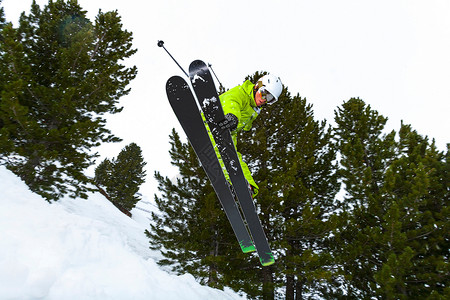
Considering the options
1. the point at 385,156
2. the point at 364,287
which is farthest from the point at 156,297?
the point at 385,156

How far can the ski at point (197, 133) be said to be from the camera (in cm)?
351

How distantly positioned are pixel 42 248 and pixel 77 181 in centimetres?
430

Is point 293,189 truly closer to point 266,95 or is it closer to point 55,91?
point 266,95

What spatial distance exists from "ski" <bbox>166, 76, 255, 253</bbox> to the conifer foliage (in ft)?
65.1

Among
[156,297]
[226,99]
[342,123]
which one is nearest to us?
[156,297]

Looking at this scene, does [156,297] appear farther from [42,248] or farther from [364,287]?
[364,287]

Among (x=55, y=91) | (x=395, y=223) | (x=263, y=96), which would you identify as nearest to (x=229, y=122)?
(x=263, y=96)

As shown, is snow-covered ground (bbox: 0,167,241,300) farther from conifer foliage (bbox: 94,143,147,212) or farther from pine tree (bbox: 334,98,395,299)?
conifer foliage (bbox: 94,143,147,212)

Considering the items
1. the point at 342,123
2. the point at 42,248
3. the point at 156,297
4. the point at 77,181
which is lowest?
the point at 156,297

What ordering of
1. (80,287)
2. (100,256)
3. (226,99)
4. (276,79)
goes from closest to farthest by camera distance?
(80,287) → (100,256) → (226,99) → (276,79)

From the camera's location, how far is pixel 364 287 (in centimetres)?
605

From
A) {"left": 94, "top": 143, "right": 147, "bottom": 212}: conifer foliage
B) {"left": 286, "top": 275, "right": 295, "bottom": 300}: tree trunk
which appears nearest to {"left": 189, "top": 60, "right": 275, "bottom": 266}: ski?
{"left": 286, "top": 275, "right": 295, "bottom": 300}: tree trunk

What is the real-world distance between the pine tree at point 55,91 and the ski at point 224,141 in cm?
394

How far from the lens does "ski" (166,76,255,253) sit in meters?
3.51
